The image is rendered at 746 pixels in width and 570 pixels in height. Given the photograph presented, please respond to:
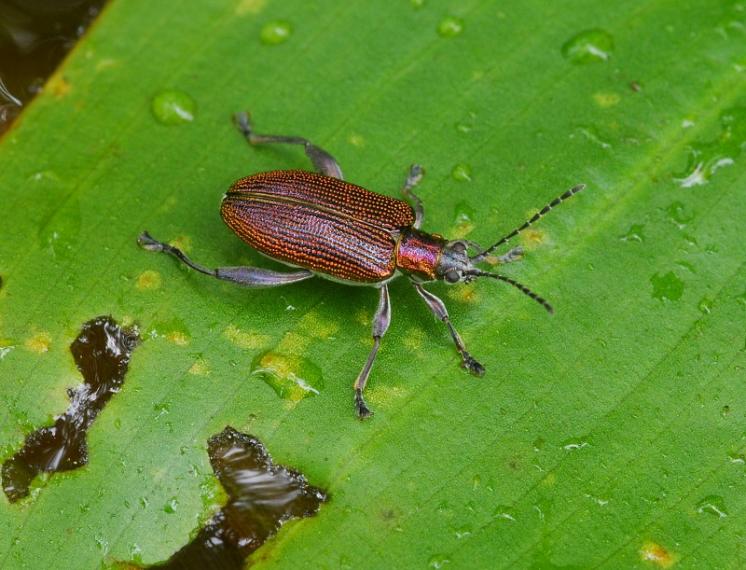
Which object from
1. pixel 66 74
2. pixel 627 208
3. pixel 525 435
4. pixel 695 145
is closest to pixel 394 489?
pixel 525 435

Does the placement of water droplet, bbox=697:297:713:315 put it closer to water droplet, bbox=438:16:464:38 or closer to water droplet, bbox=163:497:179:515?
water droplet, bbox=438:16:464:38

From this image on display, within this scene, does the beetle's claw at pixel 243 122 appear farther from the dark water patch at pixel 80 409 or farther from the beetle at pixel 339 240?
the dark water patch at pixel 80 409

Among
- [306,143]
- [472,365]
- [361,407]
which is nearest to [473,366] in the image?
[472,365]

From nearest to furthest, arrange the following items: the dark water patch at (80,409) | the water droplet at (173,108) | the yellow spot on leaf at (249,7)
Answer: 1. the dark water patch at (80,409)
2. the water droplet at (173,108)
3. the yellow spot on leaf at (249,7)

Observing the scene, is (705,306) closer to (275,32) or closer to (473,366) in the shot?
(473,366)

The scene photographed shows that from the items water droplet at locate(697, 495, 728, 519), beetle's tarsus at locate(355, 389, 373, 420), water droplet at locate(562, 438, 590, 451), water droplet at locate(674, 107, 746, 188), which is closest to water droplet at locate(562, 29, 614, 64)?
water droplet at locate(674, 107, 746, 188)

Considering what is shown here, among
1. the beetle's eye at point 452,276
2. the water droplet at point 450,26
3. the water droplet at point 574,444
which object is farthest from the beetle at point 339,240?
the water droplet at point 450,26
